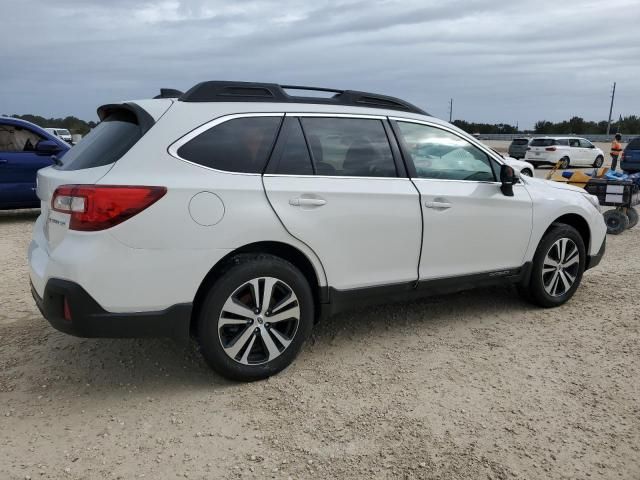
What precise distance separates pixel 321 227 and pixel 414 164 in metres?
0.97

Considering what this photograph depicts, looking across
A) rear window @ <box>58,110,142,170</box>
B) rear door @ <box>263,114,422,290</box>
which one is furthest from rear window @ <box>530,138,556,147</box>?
rear window @ <box>58,110,142,170</box>

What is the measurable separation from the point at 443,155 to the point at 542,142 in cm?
2254

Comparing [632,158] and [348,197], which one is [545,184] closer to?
[348,197]

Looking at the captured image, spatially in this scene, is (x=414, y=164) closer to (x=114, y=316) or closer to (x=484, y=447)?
(x=484, y=447)

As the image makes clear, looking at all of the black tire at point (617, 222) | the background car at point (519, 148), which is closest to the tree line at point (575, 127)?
→ the background car at point (519, 148)

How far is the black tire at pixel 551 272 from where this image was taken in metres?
4.73

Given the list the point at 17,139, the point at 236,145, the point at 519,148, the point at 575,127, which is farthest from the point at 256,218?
the point at 575,127

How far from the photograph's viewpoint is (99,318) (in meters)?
2.98

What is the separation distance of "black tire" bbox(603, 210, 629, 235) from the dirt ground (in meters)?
4.61

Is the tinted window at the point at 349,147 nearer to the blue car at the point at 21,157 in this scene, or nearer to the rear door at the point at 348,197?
the rear door at the point at 348,197

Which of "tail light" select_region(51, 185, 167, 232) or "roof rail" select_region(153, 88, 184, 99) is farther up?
"roof rail" select_region(153, 88, 184, 99)

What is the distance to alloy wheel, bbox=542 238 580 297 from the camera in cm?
480

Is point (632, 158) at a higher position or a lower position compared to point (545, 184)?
lower

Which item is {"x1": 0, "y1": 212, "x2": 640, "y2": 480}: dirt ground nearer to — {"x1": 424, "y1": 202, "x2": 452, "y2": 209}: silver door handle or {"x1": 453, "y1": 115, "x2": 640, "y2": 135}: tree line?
{"x1": 424, "y1": 202, "x2": 452, "y2": 209}: silver door handle
